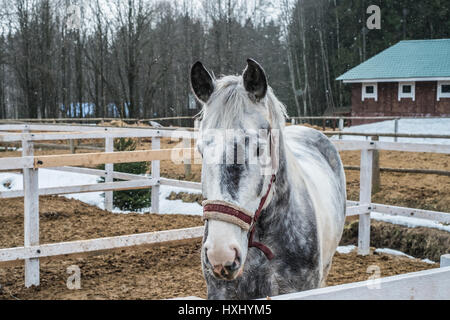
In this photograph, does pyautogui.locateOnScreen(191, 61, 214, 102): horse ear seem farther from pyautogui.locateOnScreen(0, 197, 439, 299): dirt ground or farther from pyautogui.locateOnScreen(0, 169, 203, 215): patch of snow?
pyautogui.locateOnScreen(0, 169, 203, 215): patch of snow

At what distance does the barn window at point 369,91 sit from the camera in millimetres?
28109

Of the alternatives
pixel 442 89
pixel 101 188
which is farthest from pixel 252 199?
pixel 442 89

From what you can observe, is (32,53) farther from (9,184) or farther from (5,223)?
(5,223)

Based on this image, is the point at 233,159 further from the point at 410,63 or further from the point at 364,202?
the point at 410,63

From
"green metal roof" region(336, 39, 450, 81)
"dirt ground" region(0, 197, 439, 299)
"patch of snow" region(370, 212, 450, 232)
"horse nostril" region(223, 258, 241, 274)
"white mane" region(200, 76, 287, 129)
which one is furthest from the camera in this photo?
"green metal roof" region(336, 39, 450, 81)

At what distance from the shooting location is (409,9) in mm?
33375

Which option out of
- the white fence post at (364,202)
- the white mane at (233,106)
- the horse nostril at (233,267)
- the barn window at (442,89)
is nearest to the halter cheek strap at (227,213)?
the horse nostril at (233,267)

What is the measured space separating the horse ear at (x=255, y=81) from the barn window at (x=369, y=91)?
1087 inches

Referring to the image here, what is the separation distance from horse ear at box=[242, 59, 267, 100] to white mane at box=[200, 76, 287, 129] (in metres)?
0.03

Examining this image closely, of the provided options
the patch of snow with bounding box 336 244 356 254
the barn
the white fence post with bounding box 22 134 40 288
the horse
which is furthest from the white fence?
the barn

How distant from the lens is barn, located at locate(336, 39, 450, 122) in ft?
85.4

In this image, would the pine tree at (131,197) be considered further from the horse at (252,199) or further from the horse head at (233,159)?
the horse head at (233,159)

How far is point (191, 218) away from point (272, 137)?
5.23m

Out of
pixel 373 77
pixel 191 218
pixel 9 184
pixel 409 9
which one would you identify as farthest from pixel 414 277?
pixel 409 9
